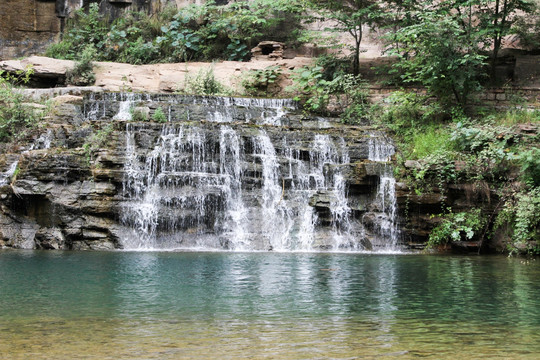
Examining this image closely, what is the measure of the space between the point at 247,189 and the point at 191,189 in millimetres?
1428

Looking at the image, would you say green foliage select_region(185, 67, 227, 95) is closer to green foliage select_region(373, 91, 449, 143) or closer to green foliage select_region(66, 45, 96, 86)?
green foliage select_region(66, 45, 96, 86)

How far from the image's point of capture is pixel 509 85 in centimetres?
1669

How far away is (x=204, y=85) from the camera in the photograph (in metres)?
18.2

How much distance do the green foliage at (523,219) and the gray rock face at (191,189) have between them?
2.78 m

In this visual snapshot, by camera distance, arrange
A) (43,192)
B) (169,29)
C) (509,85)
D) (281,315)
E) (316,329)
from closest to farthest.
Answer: (316,329) < (281,315) < (43,192) < (509,85) < (169,29)

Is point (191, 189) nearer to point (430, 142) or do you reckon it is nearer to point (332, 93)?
point (430, 142)

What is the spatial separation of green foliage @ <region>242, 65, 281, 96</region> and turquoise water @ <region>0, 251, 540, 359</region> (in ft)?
34.7

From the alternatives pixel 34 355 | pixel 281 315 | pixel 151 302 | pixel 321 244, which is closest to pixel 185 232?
pixel 321 244

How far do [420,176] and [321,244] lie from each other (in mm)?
2903

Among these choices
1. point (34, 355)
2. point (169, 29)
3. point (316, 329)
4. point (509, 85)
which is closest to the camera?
point (34, 355)

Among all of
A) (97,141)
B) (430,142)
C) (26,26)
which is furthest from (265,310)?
(26,26)

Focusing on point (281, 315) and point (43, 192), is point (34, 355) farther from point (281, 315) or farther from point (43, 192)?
point (43, 192)

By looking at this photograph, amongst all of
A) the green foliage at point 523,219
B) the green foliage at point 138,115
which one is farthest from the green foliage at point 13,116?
the green foliage at point 523,219

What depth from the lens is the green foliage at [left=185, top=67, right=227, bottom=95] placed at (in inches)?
712
